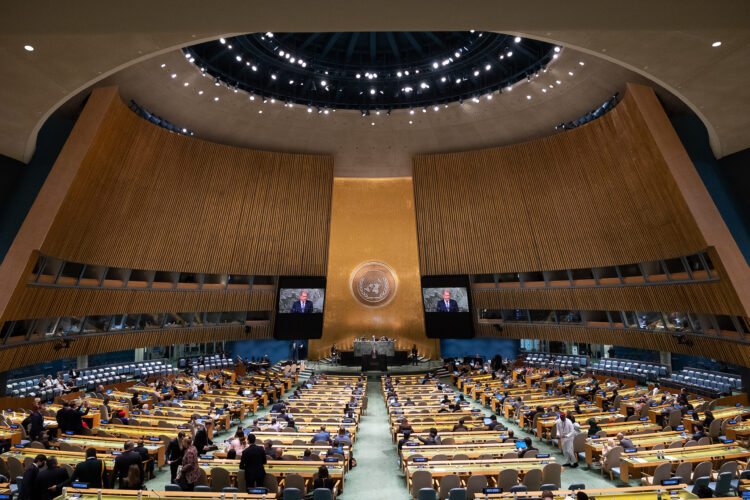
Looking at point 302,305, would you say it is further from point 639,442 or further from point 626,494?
point 626,494

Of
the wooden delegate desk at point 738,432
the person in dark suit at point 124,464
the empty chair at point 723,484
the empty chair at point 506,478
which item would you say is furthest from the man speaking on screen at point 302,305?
the empty chair at point 723,484

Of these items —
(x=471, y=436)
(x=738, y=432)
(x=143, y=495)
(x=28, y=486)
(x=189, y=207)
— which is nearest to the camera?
(x=143, y=495)

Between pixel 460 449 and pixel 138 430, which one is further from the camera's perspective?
pixel 138 430

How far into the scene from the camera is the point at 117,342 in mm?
18391

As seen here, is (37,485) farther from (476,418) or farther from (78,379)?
(78,379)

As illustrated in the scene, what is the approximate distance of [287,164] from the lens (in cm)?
2289

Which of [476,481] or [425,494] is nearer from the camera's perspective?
[425,494]

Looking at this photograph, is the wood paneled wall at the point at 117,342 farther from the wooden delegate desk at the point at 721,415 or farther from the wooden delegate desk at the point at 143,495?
the wooden delegate desk at the point at 721,415

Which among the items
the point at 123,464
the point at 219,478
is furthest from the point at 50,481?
Result: the point at 219,478

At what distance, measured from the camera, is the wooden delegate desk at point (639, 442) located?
9641 millimetres

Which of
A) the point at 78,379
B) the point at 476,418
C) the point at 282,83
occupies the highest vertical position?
the point at 282,83

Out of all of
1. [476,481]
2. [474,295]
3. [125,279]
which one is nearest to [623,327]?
[474,295]

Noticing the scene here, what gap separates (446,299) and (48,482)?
18.3m

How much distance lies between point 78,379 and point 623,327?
2273 centimetres
